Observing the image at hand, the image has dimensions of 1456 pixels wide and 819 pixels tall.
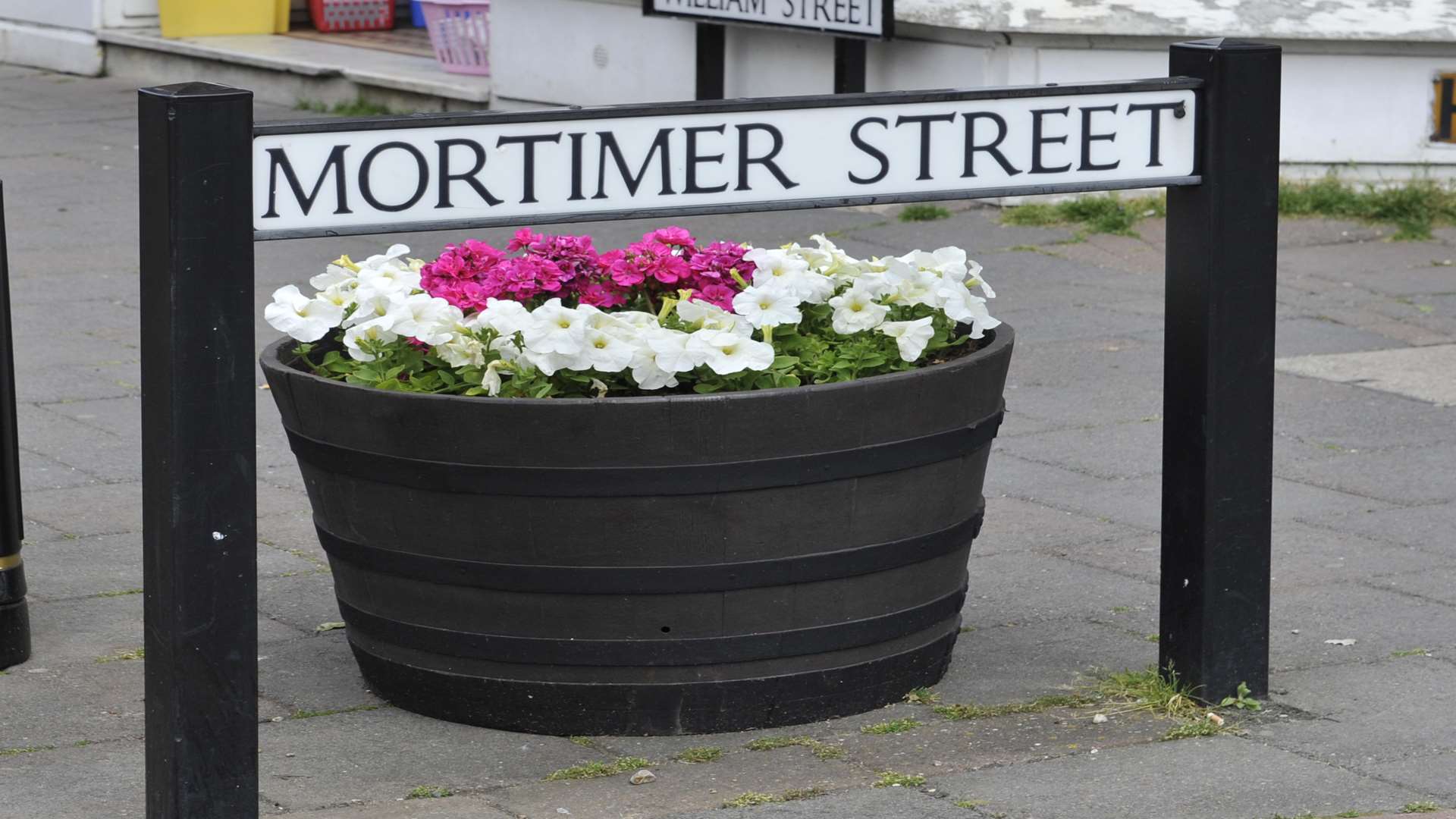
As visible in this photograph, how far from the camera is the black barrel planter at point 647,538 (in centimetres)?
365

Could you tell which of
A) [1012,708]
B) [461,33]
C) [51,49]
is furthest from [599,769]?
[51,49]

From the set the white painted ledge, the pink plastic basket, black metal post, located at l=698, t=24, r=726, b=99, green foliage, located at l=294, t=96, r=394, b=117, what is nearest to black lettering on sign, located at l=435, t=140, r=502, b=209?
black metal post, located at l=698, t=24, r=726, b=99

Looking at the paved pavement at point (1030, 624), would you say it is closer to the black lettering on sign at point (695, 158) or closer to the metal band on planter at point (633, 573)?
the metal band on planter at point (633, 573)

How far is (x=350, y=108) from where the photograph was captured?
1254 centimetres

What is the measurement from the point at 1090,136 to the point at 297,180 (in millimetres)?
1410

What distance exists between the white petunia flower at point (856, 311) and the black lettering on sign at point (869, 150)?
0.40 meters

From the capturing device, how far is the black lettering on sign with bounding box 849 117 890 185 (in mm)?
3604

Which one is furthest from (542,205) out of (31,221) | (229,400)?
(31,221)

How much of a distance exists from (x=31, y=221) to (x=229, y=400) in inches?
271

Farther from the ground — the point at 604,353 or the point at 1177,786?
the point at 604,353

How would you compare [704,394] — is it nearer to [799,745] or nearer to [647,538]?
[647,538]

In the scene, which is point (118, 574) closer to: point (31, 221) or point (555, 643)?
point (555, 643)

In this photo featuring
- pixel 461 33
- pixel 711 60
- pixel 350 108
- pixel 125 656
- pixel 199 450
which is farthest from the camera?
pixel 350 108

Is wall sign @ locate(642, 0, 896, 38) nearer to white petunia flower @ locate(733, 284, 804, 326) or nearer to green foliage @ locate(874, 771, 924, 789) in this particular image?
white petunia flower @ locate(733, 284, 804, 326)
